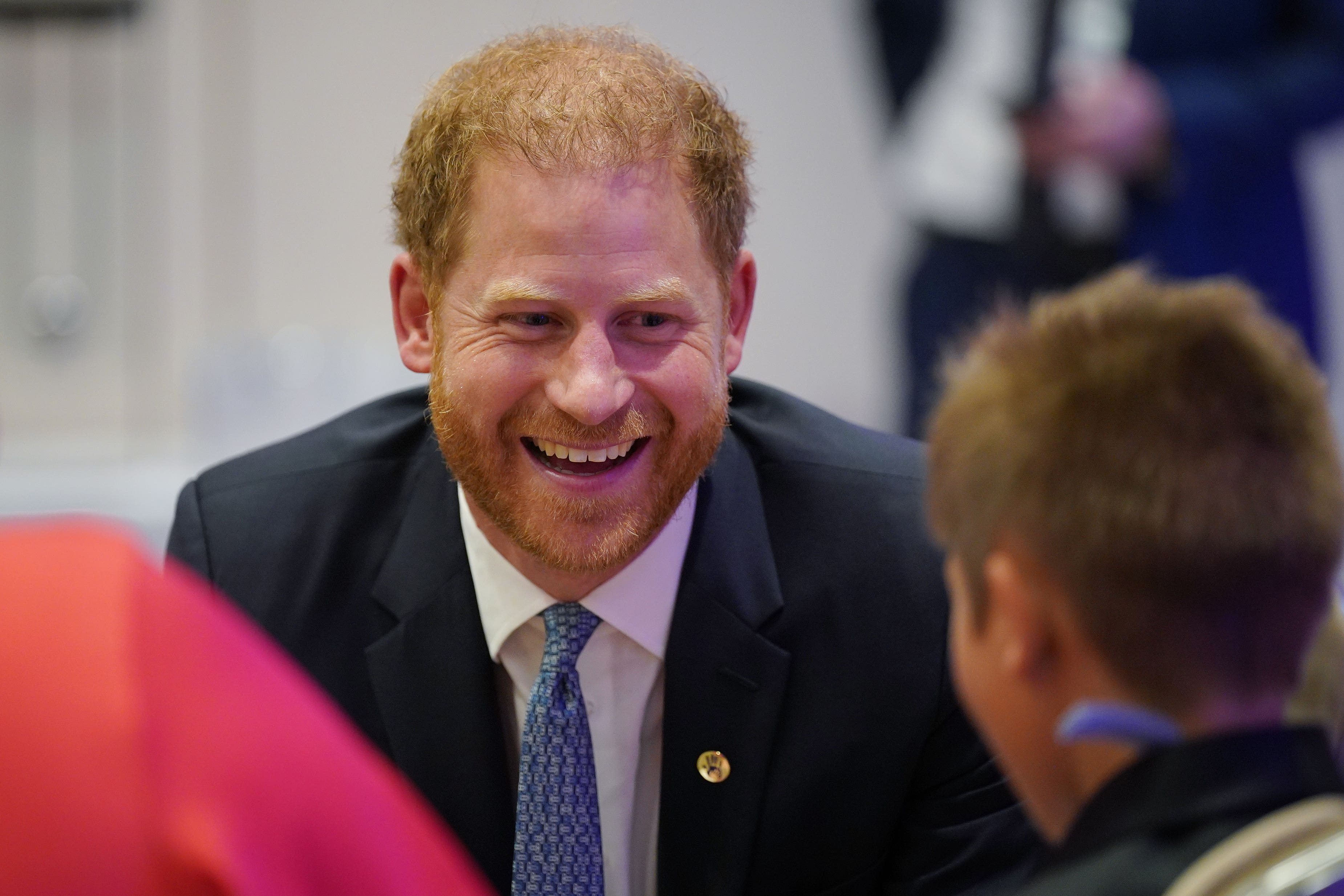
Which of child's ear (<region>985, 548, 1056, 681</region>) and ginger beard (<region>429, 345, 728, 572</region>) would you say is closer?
child's ear (<region>985, 548, 1056, 681</region>)

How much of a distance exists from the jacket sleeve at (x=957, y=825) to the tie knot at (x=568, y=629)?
42 cm

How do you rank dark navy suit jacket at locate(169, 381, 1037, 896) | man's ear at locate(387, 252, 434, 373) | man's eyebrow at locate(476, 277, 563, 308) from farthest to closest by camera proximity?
man's ear at locate(387, 252, 434, 373) < dark navy suit jacket at locate(169, 381, 1037, 896) < man's eyebrow at locate(476, 277, 563, 308)

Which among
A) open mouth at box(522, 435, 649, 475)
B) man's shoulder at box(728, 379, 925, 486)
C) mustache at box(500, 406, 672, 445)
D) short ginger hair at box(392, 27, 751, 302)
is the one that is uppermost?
short ginger hair at box(392, 27, 751, 302)

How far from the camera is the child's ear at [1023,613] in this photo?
1.07 m

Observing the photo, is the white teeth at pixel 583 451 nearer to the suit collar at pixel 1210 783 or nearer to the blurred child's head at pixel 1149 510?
the blurred child's head at pixel 1149 510

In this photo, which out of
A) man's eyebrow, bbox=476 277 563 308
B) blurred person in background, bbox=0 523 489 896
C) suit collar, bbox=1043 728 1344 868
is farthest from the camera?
man's eyebrow, bbox=476 277 563 308

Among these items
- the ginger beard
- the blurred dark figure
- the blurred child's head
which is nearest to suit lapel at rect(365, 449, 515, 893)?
the ginger beard

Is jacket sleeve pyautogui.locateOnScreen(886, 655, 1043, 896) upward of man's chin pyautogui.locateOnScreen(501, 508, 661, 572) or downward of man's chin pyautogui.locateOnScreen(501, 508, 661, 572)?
downward

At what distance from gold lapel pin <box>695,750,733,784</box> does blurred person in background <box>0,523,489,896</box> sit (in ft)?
2.83

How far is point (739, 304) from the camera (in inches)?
69.8

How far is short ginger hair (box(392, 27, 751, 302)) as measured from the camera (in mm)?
1562

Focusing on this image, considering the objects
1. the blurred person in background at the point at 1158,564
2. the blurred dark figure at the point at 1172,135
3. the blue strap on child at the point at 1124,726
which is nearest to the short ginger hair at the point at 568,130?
the blurred person in background at the point at 1158,564

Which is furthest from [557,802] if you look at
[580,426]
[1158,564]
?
[1158,564]

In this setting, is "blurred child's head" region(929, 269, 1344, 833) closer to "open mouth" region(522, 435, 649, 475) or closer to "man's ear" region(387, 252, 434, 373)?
"open mouth" region(522, 435, 649, 475)
